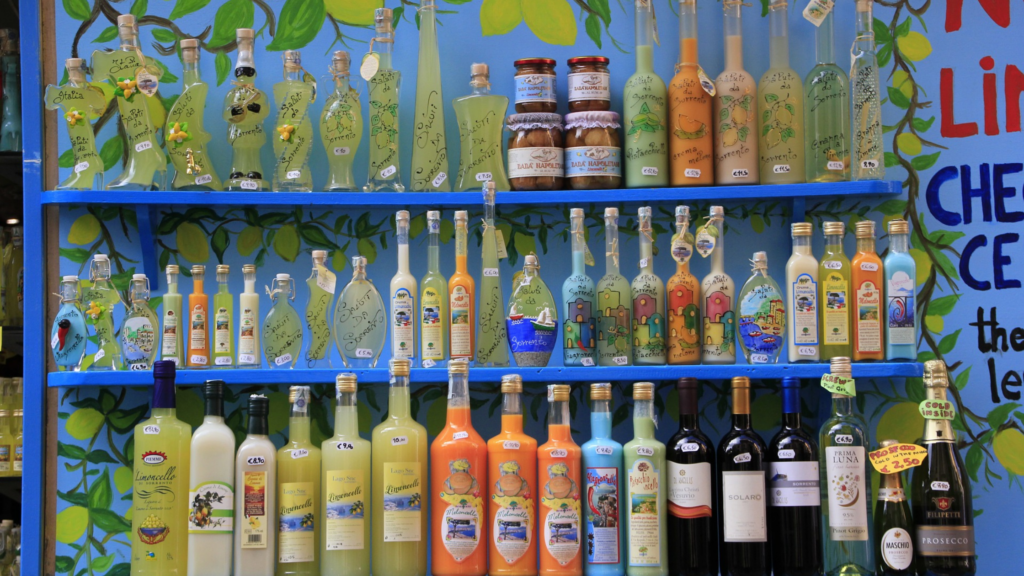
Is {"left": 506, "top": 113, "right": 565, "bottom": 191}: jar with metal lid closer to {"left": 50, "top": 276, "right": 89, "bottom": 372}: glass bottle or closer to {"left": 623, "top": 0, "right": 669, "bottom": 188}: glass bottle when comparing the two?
{"left": 623, "top": 0, "right": 669, "bottom": 188}: glass bottle

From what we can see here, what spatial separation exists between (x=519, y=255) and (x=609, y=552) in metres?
0.72

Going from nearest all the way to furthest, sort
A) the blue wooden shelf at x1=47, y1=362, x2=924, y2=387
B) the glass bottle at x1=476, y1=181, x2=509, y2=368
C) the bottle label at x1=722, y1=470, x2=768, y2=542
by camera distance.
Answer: the bottle label at x1=722, y1=470, x2=768, y2=542 → the blue wooden shelf at x1=47, y1=362, x2=924, y2=387 → the glass bottle at x1=476, y1=181, x2=509, y2=368

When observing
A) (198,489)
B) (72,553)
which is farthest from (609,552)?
(72,553)

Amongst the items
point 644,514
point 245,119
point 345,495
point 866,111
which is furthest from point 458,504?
point 866,111

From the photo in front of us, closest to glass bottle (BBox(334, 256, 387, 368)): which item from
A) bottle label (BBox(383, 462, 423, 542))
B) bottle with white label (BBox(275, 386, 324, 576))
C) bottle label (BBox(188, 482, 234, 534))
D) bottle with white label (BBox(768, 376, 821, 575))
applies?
bottle with white label (BBox(275, 386, 324, 576))

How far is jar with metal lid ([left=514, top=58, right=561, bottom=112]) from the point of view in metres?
2.26

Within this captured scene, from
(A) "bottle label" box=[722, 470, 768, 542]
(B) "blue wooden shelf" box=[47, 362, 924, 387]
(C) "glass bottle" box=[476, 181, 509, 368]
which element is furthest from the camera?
(C) "glass bottle" box=[476, 181, 509, 368]

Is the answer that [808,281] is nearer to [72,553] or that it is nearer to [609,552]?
[609,552]

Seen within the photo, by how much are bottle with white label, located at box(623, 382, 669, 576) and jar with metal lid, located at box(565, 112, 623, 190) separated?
18.7 inches

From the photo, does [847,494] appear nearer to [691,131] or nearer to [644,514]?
[644,514]

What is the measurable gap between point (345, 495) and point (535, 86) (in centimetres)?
96

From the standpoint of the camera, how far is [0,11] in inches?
93.6

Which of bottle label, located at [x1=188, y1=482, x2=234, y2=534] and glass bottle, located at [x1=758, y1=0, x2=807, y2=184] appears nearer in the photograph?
bottle label, located at [x1=188, y1=482, x2=234, y2=534]

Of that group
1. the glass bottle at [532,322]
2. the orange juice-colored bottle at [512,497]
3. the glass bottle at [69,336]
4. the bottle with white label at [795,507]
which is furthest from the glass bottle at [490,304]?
the glass bottle at [69,336]
